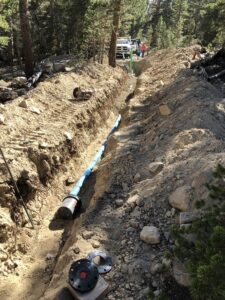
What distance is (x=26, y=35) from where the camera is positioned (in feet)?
53.5

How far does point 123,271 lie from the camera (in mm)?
5746

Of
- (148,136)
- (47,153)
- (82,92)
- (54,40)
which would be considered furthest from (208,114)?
(54,40)

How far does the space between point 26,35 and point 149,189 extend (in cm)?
1178

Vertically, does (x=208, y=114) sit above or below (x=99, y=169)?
above

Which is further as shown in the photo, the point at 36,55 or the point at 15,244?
the point at 36,55

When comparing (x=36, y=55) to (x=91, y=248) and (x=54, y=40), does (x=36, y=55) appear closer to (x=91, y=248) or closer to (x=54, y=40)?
(x=54, y=40)

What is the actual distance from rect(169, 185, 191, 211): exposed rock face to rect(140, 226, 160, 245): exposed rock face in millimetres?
630

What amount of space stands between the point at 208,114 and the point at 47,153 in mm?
4922

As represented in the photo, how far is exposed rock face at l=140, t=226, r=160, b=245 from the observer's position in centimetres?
610

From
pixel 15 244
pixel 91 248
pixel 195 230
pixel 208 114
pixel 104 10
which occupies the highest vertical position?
pixel 104 10

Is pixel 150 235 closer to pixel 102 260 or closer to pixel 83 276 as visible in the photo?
pixel 102 260

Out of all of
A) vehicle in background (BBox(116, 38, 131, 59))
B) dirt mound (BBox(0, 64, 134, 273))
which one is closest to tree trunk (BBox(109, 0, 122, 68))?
dirt mound (BBox(0, 64, 134, 273))

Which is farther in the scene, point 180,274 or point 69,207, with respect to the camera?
point 69,207

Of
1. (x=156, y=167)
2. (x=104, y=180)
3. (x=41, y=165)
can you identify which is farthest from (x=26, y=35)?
(x=156, y=167)
